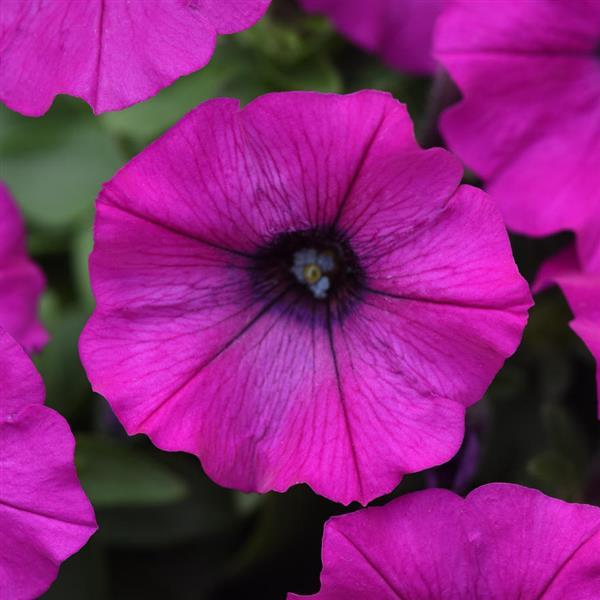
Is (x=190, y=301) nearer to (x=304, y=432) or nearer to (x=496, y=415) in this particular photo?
(x=304, y=432)

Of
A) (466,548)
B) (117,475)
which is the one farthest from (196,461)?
(466,548)

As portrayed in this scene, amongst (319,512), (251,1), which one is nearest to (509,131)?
(251,1)

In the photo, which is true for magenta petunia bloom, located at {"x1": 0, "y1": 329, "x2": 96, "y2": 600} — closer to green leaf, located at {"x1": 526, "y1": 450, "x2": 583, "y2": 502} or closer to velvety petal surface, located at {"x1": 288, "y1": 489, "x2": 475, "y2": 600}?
velvety petal surface, located at {"x1": 288, "y1": 489, "x2": 475, "y2": 600}

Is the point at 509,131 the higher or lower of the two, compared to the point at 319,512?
higher

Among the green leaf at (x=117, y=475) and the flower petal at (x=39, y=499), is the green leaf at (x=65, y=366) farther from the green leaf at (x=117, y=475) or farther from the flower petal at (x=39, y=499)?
the flower petal at (x=39, y=499)

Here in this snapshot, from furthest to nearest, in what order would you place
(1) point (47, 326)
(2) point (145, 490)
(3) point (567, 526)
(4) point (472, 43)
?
(1) point (47, 326), (2) point (145, 490), (4) point (472, 43), (3) point (567, 526)

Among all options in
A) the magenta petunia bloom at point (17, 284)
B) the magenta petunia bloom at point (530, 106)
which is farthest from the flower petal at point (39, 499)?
the magenta petunia bloom at point (530, 106)
